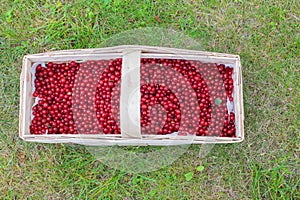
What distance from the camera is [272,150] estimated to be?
114 inches

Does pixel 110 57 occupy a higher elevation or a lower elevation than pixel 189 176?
higher

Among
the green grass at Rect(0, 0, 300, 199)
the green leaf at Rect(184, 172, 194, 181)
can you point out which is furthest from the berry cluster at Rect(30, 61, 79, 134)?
the green leaf at Rect(184, 172, 194, 181)

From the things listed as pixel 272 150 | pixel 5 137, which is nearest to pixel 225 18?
pixel 272 150

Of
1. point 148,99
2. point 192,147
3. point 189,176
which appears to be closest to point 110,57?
point 148,99

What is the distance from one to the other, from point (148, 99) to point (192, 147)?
0.66m

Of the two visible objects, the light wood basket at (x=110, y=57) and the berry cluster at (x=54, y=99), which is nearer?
the light wood basket at (x=110, y=57)

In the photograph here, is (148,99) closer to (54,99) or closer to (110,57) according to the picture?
(110,57)

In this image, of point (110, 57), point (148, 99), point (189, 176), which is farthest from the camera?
point (189, 176)

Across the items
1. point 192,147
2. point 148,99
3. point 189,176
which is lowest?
point 189,176

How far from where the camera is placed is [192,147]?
290 centimetres

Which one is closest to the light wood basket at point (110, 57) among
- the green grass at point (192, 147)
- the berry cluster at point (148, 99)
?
the berry cluster at point (148, 99)

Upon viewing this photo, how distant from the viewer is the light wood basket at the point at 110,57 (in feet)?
8.08

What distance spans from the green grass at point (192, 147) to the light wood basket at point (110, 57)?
0.38 meters

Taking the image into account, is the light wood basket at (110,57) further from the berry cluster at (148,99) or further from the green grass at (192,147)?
the green grass at (192,147)
